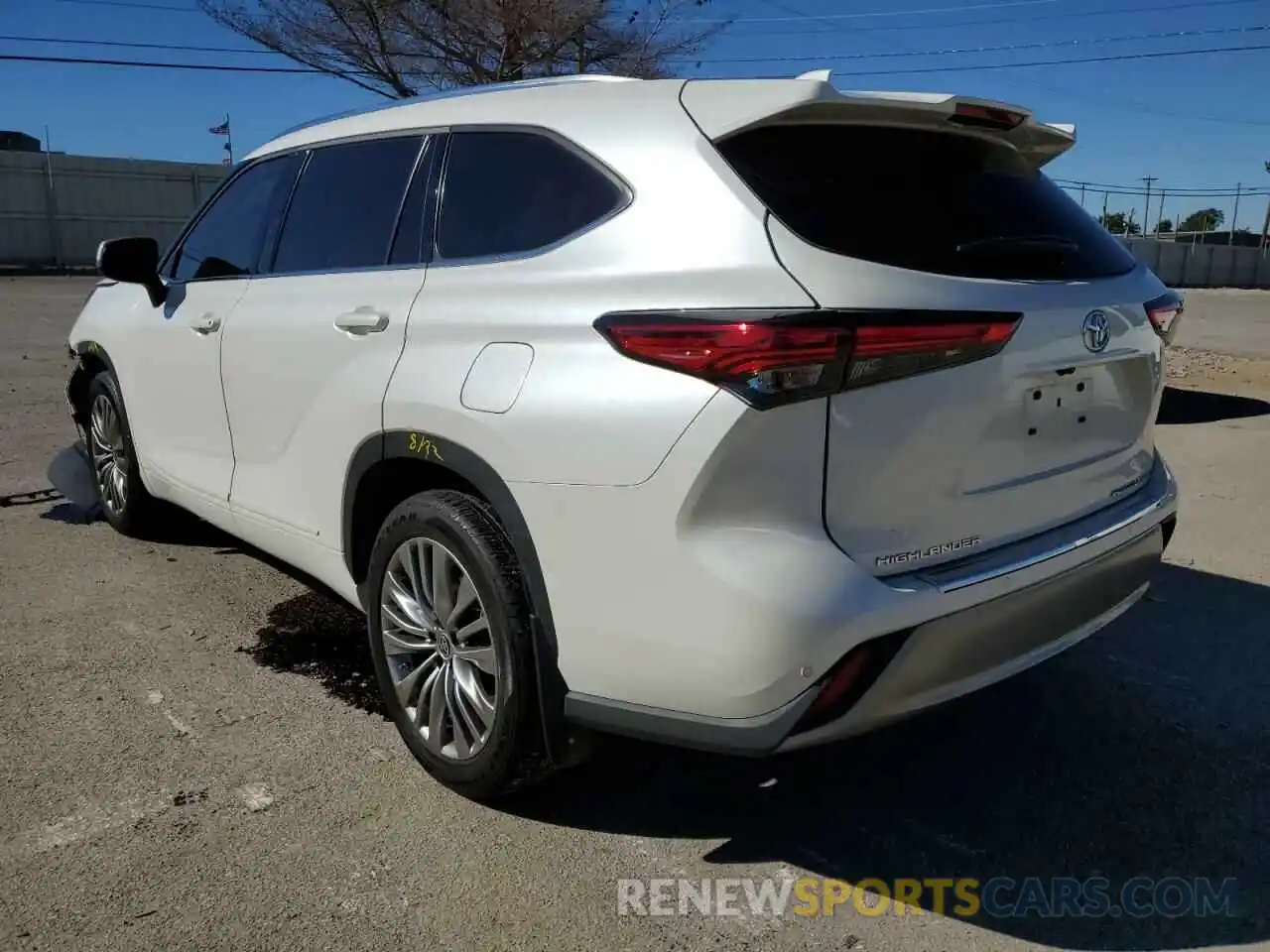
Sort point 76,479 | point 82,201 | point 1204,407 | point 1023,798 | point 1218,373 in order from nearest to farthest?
point 1023,798 < point 76,479 < point 1204,407 < point 1218,373 < point 82,201

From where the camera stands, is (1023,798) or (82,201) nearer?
(1023,798)

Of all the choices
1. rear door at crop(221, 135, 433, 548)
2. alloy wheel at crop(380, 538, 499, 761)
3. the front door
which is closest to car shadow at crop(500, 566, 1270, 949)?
alloy wheel at crop(380, 538, 499, 761)

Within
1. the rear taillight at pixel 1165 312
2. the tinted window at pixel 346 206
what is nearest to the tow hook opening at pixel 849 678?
the rear taillight at pixel 1165 312

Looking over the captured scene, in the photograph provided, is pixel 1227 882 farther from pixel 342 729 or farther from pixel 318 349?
pixel 318 349

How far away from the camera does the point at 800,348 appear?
2.25 m

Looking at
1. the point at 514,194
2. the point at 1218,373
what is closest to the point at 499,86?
the point at 514,194

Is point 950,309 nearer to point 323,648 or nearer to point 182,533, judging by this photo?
point 323,648

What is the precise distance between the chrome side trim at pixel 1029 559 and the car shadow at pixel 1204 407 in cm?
656

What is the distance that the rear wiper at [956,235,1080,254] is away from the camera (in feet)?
8.45

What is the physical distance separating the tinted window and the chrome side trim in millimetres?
1918

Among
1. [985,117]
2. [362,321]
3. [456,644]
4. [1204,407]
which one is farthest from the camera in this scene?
[1204,407]

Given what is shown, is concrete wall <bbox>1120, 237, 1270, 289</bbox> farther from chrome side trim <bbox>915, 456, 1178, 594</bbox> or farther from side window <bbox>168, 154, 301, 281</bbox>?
chrome side trim <bbox>915, 456, 1178, 594</bbox>

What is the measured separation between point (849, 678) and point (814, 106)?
1.29 meters

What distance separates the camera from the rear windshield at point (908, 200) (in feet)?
8.03
